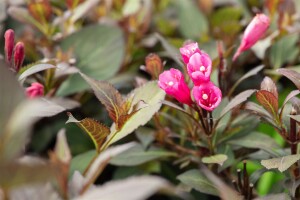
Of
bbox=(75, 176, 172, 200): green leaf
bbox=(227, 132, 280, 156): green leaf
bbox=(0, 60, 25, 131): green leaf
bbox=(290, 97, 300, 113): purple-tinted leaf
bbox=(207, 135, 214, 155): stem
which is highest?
bbox=(0, 60, 25, 131): green leaf

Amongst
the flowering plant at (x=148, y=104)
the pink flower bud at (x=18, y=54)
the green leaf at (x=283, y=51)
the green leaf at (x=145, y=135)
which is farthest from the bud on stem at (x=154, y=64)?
the green leaf at (x=283, y=51)

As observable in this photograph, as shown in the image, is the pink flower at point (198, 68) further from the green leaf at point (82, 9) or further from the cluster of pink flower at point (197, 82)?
the green leaf at point (82, 9)

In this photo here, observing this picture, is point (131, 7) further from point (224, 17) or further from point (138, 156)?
point (138, 156)

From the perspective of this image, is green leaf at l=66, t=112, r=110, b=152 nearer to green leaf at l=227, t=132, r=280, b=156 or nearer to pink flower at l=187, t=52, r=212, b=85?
pink flower at l=187, t=52, r=212, b=85

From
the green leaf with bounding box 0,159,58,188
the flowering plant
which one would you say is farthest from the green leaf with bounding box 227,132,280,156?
the green leaf with bounding box 0,159,58,188

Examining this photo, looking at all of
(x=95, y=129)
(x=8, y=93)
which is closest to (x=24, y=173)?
(x=8, y=93)

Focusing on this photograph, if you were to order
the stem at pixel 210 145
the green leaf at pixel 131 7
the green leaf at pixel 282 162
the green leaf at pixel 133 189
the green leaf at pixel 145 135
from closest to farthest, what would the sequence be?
the green leaf at pixel 133 189 < the green leaf at pixel 282 162 < the stem at pixel 210 145 < the green leaf at pixel 145 135 < the green leaf at pixel 131 7
